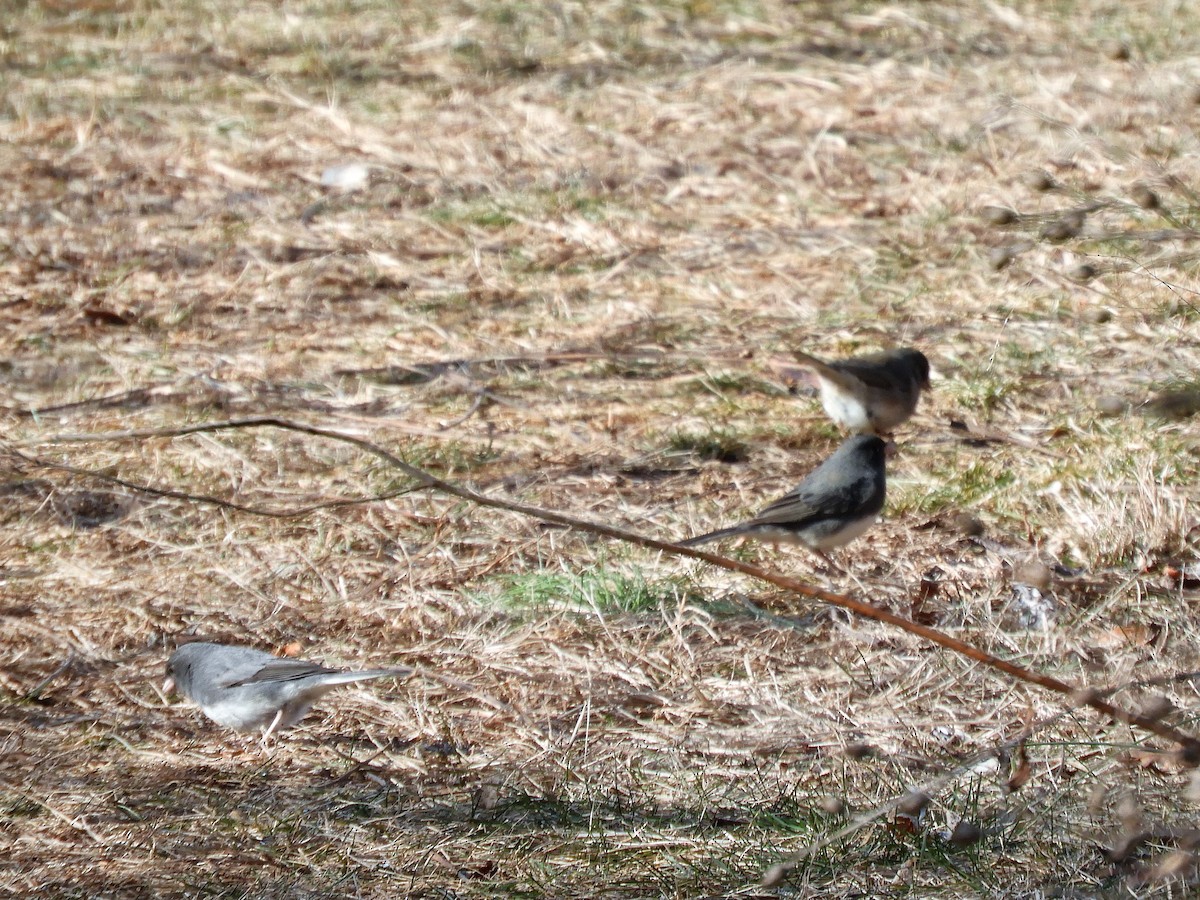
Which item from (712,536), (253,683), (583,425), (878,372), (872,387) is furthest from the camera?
(583,425)

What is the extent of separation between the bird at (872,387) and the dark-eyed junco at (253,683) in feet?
6.61

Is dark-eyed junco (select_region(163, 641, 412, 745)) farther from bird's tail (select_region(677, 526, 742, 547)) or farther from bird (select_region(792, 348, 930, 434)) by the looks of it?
bird (select_region(792, 348, 930, 434))

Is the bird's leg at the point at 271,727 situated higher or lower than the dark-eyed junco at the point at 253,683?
lower

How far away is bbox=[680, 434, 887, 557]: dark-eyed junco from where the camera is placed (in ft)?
14.6

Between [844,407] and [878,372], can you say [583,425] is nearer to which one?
[844,407]

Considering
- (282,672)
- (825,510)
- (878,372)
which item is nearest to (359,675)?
(282,672)

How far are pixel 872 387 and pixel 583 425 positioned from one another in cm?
112

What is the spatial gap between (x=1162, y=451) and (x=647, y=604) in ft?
6.01

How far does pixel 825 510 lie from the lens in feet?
14.5

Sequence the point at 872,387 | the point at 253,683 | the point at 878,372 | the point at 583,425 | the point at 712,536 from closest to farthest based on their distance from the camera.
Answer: the point at 253,683
the point at 712,536
the point at 872,387
the point at 878,372
the point at 583,425

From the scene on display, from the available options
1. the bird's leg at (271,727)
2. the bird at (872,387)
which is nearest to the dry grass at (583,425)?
the bird's leg at (271,727)

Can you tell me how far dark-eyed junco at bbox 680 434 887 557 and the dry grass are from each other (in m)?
0.16

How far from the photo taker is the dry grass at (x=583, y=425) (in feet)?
10.8

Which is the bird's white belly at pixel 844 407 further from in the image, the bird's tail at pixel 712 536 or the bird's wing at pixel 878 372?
the bird's tail at pixel 712 536
